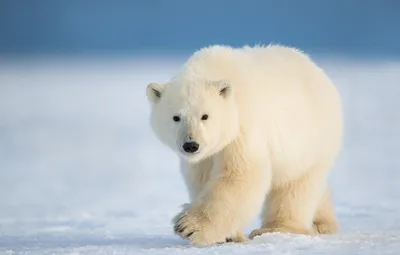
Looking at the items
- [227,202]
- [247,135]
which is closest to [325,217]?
[247,135]

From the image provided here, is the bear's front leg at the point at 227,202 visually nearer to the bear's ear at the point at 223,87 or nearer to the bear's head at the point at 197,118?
the bear's head at the point at 197,118

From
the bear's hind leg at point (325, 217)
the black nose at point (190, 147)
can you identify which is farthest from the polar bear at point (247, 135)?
the bear's hind leg at point (325, 217)

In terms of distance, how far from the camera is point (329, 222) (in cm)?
706

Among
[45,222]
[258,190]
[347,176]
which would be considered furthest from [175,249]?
[347,176]

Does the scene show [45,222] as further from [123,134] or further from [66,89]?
[66,89]

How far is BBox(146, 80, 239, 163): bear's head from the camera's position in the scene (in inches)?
212

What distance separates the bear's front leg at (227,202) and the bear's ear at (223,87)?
37 cm

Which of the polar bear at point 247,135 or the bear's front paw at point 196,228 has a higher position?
the polar bear at point 247,135

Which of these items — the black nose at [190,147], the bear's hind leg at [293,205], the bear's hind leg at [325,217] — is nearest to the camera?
the black nose at [190,147]

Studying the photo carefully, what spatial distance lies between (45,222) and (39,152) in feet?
26.8

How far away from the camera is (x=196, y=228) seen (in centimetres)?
534

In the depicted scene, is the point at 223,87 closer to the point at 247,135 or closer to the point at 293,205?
the point at 247,135

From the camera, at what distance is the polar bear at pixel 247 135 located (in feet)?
17.8

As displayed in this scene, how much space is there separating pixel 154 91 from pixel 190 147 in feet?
1.93
